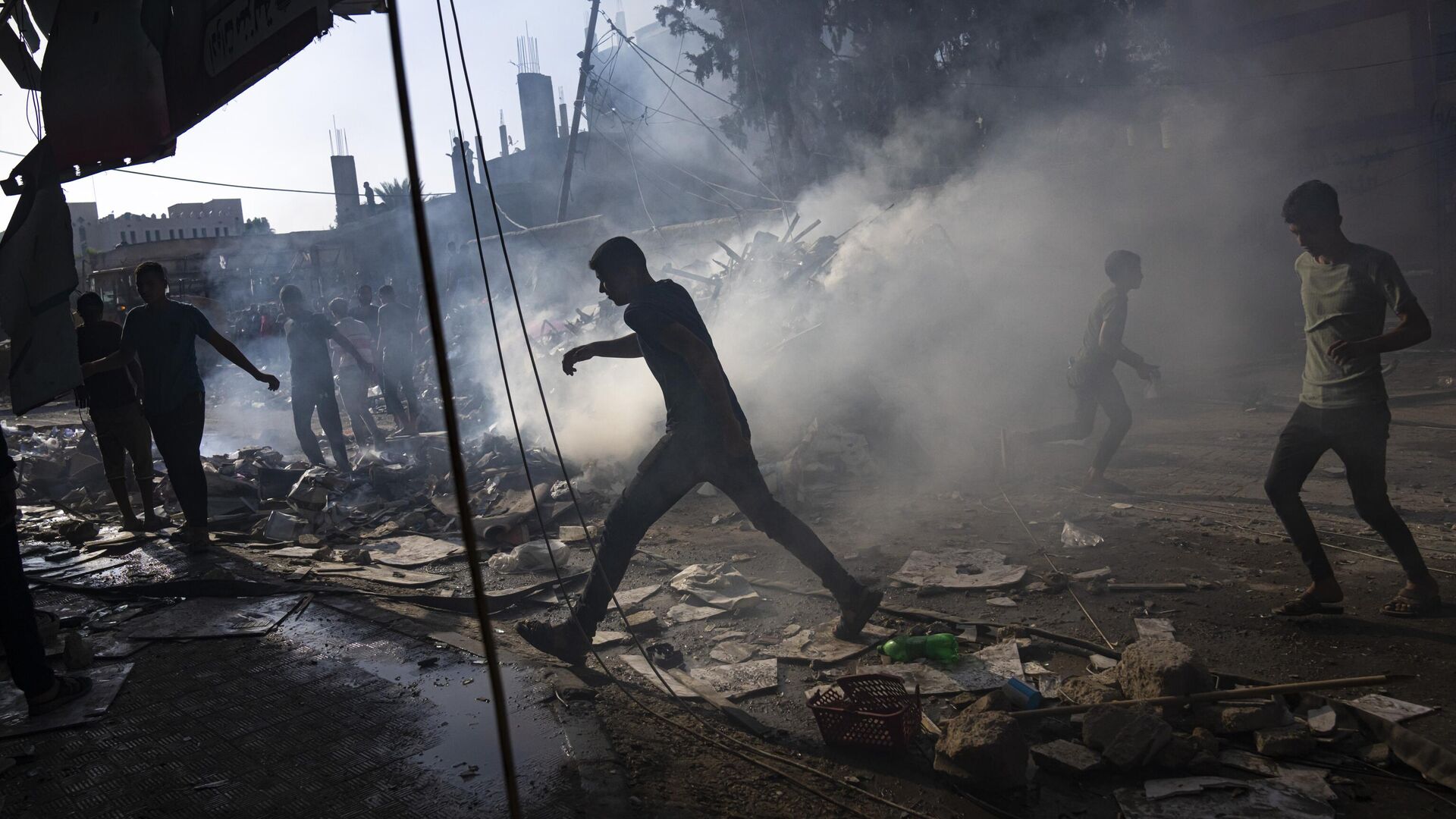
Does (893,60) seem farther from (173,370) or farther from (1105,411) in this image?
(173,370)

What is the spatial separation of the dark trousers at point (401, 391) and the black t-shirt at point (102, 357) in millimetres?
4367

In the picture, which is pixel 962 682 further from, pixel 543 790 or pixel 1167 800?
pixel 543 790

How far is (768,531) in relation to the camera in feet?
13.2

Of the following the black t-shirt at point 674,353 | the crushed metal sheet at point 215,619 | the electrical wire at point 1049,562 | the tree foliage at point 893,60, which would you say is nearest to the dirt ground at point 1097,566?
the electrical wire at point 1049,562

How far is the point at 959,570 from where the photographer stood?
16.9 feet

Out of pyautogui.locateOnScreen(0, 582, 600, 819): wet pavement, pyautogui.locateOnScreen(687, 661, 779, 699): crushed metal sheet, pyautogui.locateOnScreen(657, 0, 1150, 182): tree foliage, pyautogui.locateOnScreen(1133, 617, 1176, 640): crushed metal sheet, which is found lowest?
pyautogui.locateOnScreen(1133, 617, 1176, 640): crushed metal sheet

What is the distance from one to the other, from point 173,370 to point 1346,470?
714cm

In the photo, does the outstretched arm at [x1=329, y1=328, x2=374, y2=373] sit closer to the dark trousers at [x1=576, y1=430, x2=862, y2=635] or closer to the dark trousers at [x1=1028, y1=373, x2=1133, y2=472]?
the dark trousers at [x1=576, y1=430, x2=862, y2=635]

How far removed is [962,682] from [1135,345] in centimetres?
1270

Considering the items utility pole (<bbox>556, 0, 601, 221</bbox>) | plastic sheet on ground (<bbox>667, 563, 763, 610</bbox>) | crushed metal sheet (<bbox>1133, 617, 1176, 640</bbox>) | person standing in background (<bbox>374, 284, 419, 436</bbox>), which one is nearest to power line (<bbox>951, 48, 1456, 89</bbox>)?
utility pole (<bbox>556, 0, 601, 221</bbox>)

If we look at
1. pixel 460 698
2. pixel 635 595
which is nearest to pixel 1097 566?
pixel 635 595

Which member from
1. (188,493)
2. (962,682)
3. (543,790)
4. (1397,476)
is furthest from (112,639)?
(1397,476)

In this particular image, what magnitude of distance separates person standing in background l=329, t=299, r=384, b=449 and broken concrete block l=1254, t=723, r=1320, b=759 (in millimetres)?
9530

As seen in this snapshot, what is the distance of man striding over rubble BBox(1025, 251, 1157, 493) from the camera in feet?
21.3
